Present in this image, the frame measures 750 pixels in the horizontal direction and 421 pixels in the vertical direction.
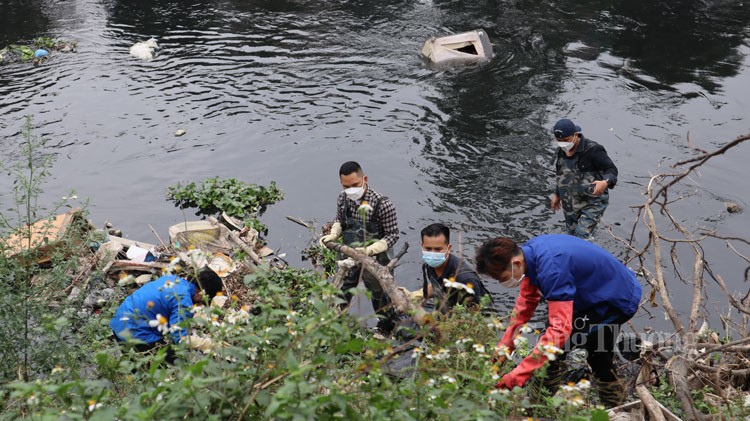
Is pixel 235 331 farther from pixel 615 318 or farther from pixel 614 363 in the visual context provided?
pixel 614 363

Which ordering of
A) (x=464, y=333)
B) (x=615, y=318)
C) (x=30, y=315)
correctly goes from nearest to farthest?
(x=464, y=333) < (x=615, y=318) < (x=30, y=315)

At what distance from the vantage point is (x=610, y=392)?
509 cm

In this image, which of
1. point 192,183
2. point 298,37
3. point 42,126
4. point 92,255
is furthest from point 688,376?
point 298,37

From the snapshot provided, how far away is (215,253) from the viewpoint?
27.1 ft

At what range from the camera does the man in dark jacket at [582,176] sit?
7.43 m

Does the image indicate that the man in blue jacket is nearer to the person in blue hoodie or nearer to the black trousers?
the black trousers

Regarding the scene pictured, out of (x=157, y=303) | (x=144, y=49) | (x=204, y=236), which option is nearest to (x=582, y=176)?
(x=204, y=236)

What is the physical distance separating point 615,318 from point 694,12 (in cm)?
1411

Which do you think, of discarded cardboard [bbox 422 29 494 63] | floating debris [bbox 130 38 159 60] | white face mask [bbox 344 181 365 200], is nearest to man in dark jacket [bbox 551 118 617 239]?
white face mask [bbox 344 181 365 200]

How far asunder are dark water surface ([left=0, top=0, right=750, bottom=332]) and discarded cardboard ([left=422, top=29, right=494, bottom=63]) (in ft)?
→ 1.20

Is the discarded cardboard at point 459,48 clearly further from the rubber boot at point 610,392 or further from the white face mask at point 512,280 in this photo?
the white face mask at point 512,280

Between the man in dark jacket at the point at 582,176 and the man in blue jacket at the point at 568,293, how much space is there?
271 cm

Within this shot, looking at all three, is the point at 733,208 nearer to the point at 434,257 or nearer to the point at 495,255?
the point at 434,257

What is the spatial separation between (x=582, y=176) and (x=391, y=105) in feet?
19.5
